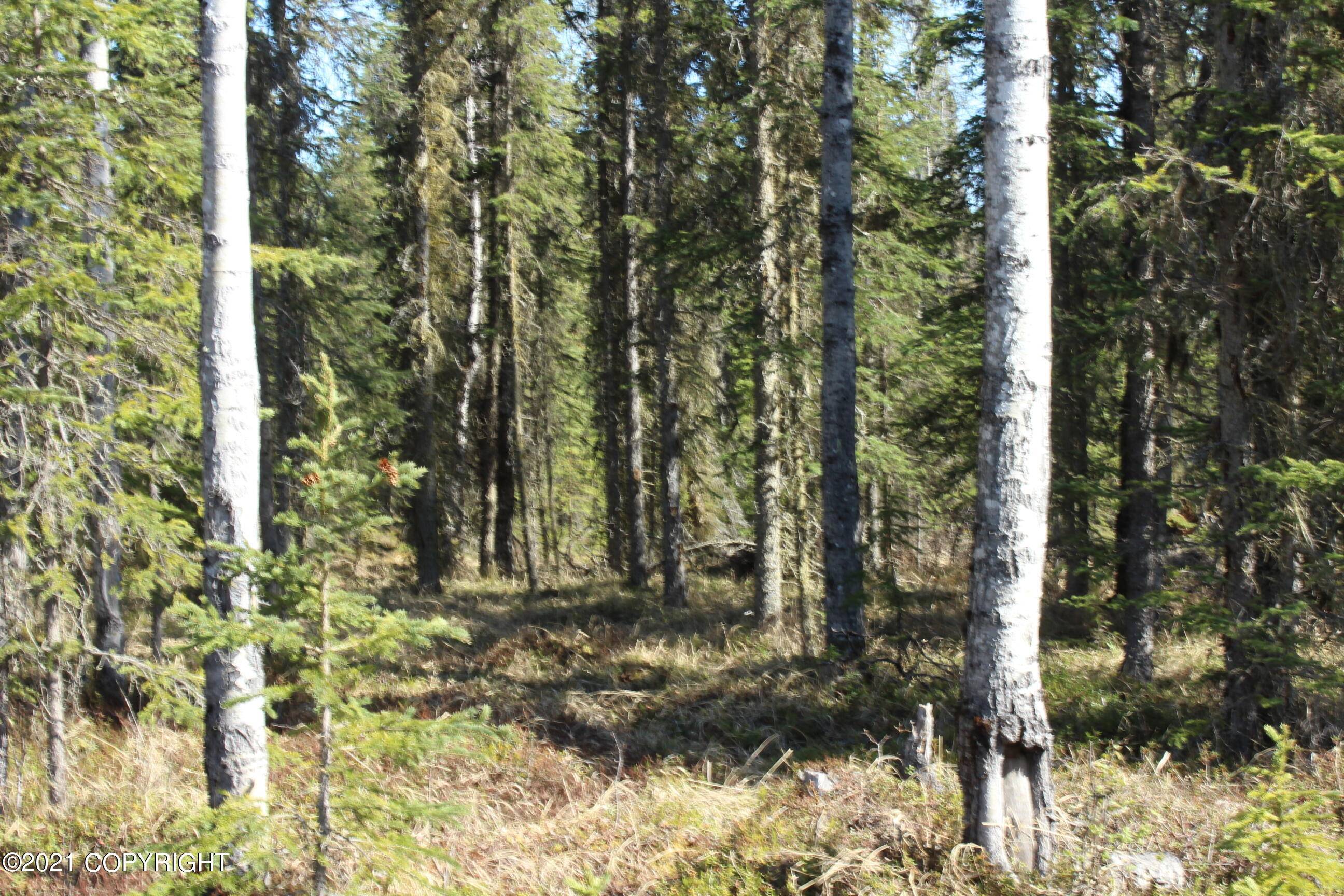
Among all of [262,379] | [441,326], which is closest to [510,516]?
[441,326]

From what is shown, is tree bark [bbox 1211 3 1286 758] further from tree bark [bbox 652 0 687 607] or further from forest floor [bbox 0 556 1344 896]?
tree bark [bbox 652 0 687 607]

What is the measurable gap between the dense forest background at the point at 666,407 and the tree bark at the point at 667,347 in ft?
0.34

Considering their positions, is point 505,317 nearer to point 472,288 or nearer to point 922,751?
point 472,288

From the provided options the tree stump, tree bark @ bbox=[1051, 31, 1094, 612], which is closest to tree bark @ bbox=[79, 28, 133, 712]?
the tree stump

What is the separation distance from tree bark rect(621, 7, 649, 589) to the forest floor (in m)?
5.96

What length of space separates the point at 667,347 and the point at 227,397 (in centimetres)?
1076

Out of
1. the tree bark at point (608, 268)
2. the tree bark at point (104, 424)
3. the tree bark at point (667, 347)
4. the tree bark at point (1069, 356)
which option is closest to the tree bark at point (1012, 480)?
the tree bark at point (1069, 356)

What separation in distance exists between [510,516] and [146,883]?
1576 centimetres

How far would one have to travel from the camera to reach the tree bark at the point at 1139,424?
10211mm

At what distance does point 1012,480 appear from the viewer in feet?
15.7

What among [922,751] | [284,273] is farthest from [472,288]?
[922,751]

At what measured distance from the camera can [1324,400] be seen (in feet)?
24.9

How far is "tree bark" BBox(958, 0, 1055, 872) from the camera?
184 inches

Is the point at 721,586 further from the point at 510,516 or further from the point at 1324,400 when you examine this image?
the point at 1324,400
